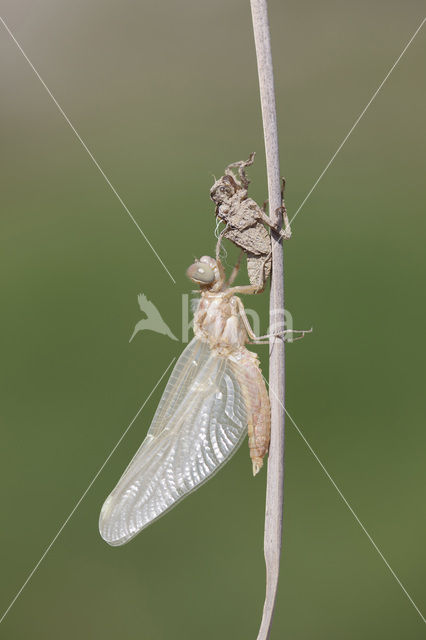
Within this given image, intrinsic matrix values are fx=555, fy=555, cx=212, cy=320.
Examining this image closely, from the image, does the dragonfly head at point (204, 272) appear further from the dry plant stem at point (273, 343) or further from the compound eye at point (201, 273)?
the dry plant stem at point (273, 343)

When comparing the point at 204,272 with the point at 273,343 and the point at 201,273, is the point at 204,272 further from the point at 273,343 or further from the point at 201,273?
the point at 273,343

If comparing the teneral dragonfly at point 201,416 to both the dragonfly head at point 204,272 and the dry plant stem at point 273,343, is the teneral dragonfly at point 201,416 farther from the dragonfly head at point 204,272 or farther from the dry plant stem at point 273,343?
the dry plant stem at point 273,343

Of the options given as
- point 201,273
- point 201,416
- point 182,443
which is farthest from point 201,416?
point 201,273

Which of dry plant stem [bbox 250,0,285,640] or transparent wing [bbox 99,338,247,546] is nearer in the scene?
dry plant stem [bbox 250,0,285,640]

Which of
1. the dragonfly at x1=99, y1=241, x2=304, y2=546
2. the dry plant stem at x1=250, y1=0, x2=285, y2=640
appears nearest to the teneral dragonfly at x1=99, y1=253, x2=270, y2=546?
the dragonfly at x1=99, y1=241, x2=304, y2=546

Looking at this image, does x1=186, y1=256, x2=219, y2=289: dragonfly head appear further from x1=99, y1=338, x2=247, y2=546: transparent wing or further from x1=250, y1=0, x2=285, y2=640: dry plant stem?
x1=250, y1=0, x2=285, y2=640: dry plant stem

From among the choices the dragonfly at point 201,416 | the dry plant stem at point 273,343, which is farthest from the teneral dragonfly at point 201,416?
the dry plant stem at point 273,343

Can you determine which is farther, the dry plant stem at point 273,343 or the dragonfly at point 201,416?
the dragonfly at point 201,416

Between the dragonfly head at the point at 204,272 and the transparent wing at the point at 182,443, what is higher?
the dragonfly head at the point at 204,272
